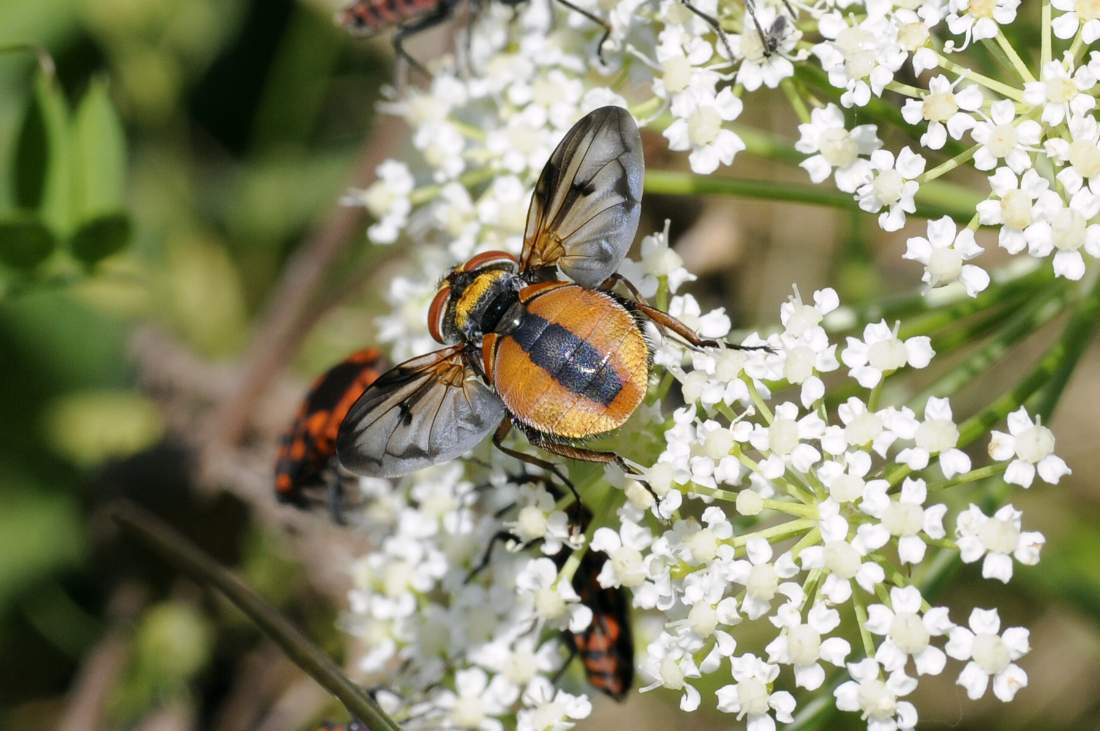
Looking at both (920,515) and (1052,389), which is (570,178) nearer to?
(920,515)

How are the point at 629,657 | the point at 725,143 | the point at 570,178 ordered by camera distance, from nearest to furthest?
the point at 570,178 → the point at 725,143 → the point at 629,657

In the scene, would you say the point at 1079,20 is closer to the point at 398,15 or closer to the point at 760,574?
the point at 760,574

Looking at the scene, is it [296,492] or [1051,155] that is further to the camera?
[296,492]

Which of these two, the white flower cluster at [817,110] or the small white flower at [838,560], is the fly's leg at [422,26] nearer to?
the white flower cluster at [817,110]

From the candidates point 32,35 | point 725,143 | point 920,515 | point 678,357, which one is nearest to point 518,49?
point 725,143

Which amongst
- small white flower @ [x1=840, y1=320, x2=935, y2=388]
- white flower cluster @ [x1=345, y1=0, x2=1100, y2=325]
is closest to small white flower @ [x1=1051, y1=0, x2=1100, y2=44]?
white flower cluster @ [x1=345, y1=0, x2=1100, y2=325]

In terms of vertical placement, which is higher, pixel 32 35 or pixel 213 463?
pixel 32 35

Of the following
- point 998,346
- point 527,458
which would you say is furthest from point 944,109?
point 527,458
